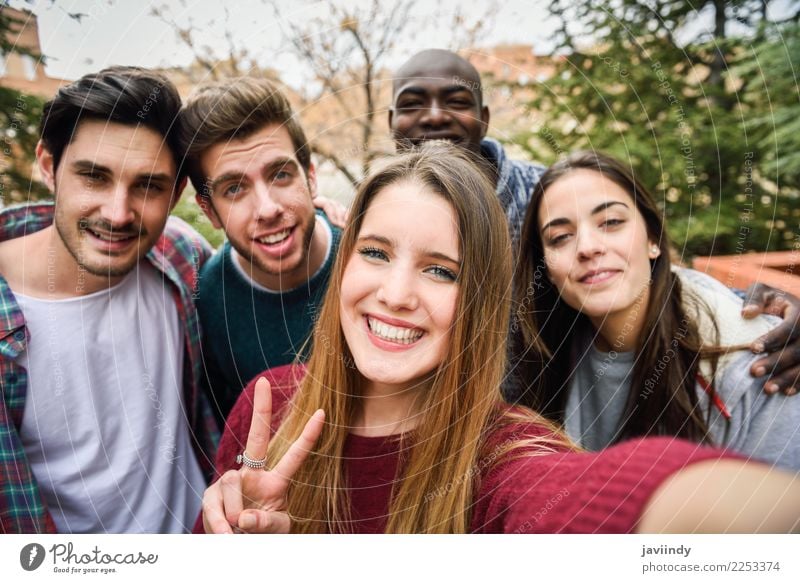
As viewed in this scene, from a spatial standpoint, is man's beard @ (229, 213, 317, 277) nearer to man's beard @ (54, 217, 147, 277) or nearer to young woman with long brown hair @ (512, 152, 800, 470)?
man's beard @ (54, 217, 147, 277)

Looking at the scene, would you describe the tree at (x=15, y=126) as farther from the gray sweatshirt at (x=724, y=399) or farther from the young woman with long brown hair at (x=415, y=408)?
the gray sweatshirt at (x=724, y=399)

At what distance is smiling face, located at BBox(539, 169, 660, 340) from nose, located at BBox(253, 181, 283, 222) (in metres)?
0.40

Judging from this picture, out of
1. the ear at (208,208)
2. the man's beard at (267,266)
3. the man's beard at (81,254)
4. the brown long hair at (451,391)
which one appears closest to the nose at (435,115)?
the brown long hair at (451,391)

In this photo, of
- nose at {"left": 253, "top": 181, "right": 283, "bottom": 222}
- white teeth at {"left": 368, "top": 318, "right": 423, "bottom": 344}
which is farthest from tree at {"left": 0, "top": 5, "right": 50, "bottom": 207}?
white teeth at {"left": 368, "top": 318, "right": 423, "bottom": 344}

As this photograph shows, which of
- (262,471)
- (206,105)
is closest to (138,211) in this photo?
(206,105)

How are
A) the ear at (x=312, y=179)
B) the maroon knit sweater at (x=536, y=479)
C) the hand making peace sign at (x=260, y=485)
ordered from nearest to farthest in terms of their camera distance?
1. the maroon knit sweater at (x=536, y=479)
2. the hand making peace sign at (x=260, y=485)
3. the ear at (x=312, y=179)

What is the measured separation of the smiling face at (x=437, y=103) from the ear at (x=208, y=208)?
305mm

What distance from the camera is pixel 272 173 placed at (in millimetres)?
854

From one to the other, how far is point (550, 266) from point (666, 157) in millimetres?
327

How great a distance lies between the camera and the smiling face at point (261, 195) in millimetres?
850

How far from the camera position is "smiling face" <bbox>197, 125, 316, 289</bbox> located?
2.79ft

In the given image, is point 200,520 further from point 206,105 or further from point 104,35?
point 104,35

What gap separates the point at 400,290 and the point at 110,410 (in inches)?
20.3

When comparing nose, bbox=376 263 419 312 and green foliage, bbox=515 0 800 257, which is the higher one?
green foliage, bbox=515 0 800 257
